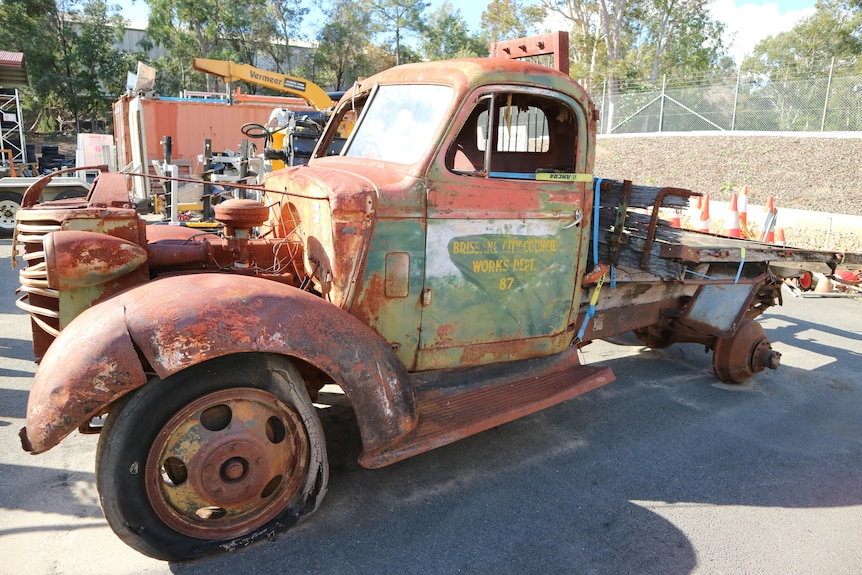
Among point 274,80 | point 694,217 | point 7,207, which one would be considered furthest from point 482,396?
point 7,207

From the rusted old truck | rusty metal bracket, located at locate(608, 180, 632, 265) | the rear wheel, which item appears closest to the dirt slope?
the rear wheel

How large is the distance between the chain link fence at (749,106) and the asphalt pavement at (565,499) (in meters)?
15.0

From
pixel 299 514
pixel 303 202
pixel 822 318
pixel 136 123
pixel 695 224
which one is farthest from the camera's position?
pixel 136 123

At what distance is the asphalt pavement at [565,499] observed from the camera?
2.73m

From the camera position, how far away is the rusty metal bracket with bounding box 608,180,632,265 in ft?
12.8

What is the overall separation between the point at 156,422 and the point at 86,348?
41 cm

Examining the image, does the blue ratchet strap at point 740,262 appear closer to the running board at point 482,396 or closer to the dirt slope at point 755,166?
the running board at point 482,396

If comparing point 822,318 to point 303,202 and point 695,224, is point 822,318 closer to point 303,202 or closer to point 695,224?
point 695,224

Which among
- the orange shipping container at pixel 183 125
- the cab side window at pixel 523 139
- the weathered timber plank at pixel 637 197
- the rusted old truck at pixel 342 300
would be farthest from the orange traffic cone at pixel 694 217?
the orange shipping container at pixel 183 125

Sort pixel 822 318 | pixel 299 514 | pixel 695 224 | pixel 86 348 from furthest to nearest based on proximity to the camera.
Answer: pixel 695 224 → pixel 822 318 → pixel 299 514 → pixel 86 348

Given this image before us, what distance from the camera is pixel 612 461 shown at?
373 centimetres

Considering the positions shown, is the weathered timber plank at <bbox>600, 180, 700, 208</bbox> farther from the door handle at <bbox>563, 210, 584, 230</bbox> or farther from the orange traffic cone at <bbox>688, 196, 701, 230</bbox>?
the orange traffic cone at <bbox>688, 196, 701, 230</bbox>

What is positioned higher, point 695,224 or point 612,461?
→ point 695,224

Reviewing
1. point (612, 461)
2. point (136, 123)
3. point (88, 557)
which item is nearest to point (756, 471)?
point (612, 461)
